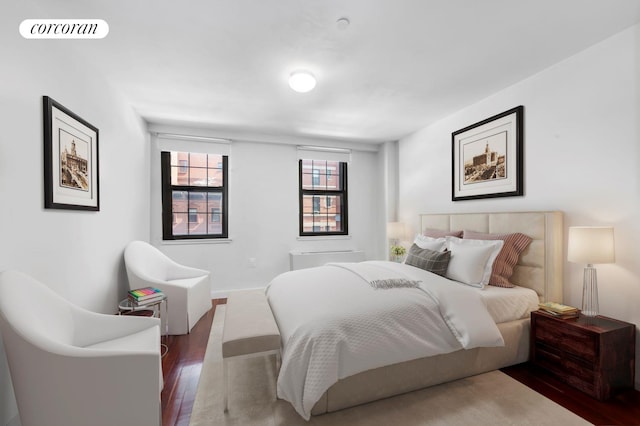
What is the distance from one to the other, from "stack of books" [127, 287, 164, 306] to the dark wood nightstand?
3.25 m

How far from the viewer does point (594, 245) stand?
1.91 meters

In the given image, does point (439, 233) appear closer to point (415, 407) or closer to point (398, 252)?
point (398, 252)

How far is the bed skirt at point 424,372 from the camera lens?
1655mm

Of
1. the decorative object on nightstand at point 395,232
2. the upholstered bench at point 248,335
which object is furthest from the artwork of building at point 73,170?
the decorative object on nightstand at point 395,232

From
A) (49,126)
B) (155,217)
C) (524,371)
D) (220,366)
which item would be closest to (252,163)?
(155,217)

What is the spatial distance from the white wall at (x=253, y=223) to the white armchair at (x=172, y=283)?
2.11ft

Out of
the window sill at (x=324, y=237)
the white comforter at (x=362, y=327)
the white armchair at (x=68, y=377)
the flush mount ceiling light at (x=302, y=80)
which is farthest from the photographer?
the window sill at (x=324, y=237)

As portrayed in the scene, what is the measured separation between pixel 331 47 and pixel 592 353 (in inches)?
110

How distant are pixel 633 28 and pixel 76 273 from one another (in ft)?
14.5

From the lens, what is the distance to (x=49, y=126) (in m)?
1.74

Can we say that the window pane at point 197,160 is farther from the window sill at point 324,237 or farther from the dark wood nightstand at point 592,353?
the dark wood nightstand at point 592,353

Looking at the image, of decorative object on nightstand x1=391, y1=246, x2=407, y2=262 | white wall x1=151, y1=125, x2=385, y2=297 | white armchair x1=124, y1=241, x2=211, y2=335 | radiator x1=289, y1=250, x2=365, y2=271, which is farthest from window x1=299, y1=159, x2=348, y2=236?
white armchair x1=124, y1=241, x2=211, y2=335

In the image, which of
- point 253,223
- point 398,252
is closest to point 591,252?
point 398,252

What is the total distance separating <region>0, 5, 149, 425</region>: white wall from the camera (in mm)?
1445
